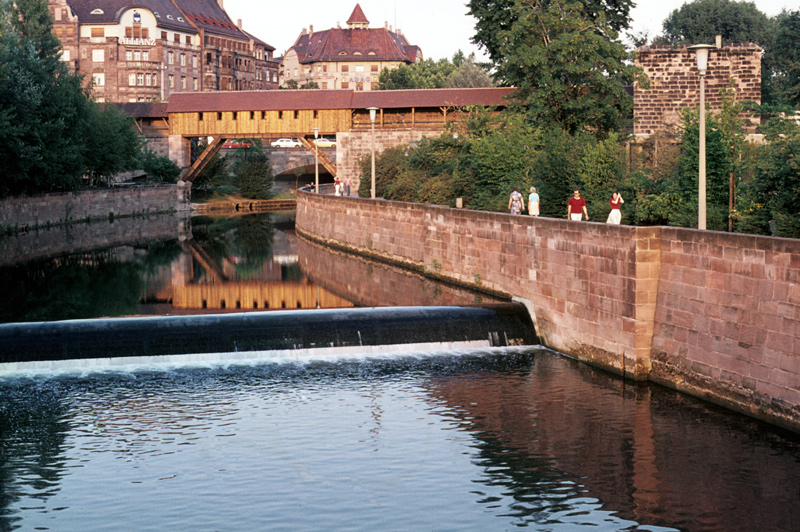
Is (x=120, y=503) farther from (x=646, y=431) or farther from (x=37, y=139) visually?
(x=37, y=139)

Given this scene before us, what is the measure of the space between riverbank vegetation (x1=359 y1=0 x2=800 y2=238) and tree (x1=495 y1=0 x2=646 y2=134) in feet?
0.19

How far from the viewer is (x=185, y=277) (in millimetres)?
34656

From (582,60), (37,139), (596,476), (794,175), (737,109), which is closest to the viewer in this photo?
(596,476)

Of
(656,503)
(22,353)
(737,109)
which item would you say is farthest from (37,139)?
(656,503)

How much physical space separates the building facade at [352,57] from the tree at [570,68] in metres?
92.7

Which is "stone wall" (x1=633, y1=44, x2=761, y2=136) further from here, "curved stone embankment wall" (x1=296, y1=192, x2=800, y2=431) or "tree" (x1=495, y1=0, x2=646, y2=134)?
"curved stone embankment wall" (x1=296, y1=192, x2=800, y2=431)

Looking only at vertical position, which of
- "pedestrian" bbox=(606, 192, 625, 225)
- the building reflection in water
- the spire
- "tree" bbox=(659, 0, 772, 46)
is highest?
the spire

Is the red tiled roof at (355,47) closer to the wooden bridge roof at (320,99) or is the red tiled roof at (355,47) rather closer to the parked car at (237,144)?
the parked car at (237,144)

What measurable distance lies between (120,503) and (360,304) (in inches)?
630

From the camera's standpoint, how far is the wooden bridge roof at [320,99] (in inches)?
2534

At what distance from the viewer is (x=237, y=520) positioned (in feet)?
36.3

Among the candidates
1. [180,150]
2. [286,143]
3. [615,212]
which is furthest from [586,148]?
[286,143]

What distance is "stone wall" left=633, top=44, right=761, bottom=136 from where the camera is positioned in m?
45.0

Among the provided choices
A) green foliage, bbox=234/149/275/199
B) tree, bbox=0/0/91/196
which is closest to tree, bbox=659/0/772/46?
green foliage, bbox=234/149/275/199
